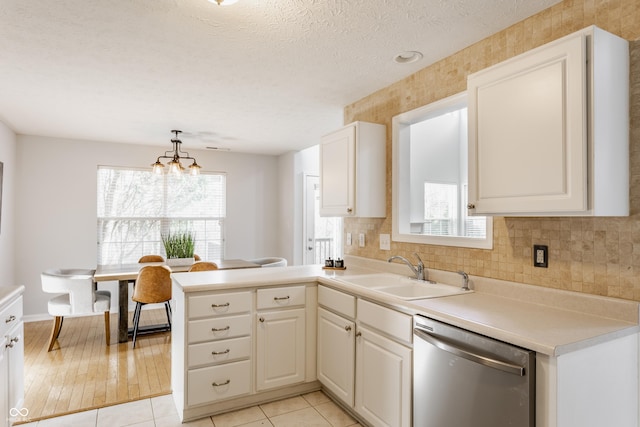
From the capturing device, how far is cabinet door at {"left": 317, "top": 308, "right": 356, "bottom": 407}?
2373 millimetres

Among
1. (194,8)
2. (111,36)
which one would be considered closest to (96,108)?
(111,36)

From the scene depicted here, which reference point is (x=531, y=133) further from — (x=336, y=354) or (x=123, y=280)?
(x=123, y=280)

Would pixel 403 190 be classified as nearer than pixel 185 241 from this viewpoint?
Yes

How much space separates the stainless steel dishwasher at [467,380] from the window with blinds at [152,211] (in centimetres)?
454

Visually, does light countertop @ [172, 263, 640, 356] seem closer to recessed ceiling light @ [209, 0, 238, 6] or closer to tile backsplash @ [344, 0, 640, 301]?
A: tile backsplash @ [344, 0, 640, 301]

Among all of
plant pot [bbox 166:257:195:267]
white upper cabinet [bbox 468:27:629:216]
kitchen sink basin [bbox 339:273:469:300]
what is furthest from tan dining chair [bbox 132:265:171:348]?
white upper cabinet [bbox 468:27:629:216]

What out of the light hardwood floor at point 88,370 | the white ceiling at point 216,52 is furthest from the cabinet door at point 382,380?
the white ceiling at point 216,52

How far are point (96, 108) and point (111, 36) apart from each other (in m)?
1.69

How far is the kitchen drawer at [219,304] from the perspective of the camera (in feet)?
7.79

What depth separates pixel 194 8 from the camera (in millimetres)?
1900

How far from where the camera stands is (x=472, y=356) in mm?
1522

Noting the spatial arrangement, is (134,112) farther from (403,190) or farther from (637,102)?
(637,102)

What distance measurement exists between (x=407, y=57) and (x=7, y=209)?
461 centimetres

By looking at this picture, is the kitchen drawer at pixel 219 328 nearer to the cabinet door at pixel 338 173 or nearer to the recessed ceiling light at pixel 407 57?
the cabinet door at pixel 338 173
